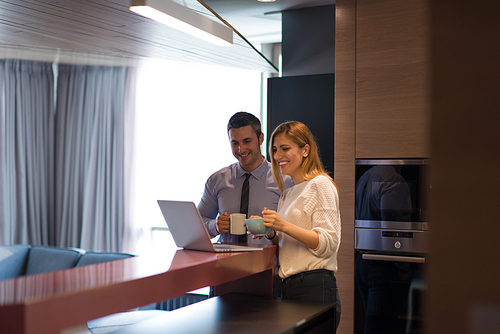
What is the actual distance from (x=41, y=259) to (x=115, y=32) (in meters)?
2.24

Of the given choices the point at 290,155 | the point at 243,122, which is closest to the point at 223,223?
the point at 290,155

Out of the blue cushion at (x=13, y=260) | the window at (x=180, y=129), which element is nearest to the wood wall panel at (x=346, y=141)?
the window at (x=180, y=129)

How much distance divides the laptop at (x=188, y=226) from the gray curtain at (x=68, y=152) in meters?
3.08

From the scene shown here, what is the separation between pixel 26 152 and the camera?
15.1ft

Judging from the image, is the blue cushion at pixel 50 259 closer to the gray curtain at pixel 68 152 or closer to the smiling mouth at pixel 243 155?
the gray curtain at pixel 68 152

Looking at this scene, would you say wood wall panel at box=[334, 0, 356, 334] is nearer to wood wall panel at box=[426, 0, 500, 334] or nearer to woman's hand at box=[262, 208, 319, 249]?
woman's hand at box=[262, 208, 319, 249]

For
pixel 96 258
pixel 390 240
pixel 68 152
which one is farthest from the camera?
pixel 68 152

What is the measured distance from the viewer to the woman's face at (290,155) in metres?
1.84

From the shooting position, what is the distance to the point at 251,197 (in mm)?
2428

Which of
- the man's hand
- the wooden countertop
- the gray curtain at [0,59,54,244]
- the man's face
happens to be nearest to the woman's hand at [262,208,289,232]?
the wooden countertop

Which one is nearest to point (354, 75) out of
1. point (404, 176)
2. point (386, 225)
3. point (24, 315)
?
point (404, 176)

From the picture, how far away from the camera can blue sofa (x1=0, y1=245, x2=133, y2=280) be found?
3.58 m

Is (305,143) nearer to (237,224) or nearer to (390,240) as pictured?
(237,224)

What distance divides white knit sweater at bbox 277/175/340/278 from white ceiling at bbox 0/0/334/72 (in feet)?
3.06
